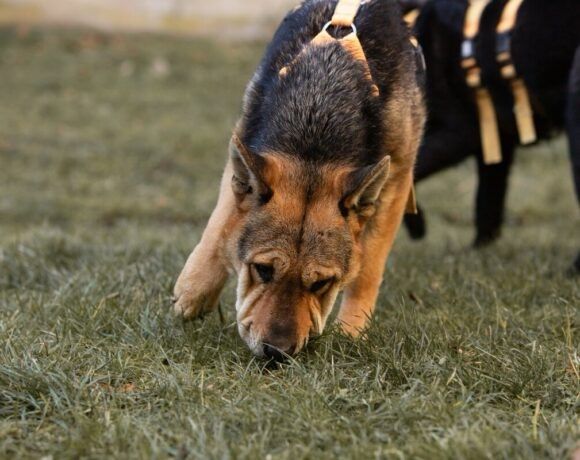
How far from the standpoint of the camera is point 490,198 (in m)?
6.71

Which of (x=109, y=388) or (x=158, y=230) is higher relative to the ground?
(x=109, y=388)

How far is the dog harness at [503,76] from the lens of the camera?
554 centimetres

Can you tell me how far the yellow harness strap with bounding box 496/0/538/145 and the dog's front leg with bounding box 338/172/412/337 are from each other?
1.57 m

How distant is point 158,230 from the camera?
26.0 feet

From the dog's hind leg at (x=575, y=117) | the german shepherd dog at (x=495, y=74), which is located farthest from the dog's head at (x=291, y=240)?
the german shepherd dog at (x=495, y=74)

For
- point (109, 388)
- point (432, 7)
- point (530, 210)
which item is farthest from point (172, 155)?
point (109, 388)

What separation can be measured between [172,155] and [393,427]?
9.08 metres

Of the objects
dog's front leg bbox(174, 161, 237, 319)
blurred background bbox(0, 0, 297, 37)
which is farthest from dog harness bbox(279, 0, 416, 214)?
blurred background bbox(0, 0, 297, 37)

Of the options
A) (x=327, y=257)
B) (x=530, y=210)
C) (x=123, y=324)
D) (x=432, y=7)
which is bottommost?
(x=530, y=210)

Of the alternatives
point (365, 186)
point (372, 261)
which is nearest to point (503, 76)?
point (372, 261)

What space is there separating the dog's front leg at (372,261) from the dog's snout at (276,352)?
712mm

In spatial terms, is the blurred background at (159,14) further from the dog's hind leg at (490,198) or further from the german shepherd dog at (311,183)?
the german shepherd dog at (311,183)

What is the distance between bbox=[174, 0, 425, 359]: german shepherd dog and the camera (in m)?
3.53

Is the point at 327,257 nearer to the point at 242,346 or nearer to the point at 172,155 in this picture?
the point at 242,346
